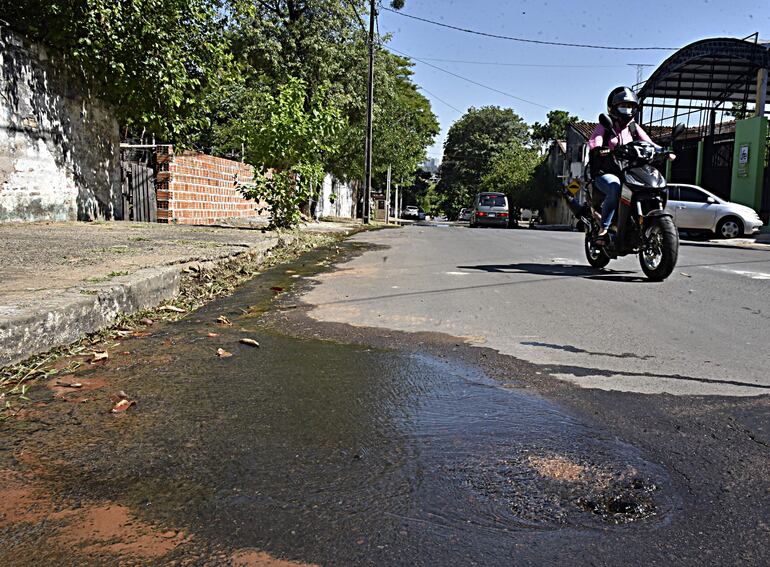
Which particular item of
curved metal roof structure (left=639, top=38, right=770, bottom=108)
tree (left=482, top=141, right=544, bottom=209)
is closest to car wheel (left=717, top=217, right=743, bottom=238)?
curved metal roof structure (left=639, top=38, right=770, bottom=108)

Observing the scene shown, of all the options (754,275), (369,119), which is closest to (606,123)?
(754,275)

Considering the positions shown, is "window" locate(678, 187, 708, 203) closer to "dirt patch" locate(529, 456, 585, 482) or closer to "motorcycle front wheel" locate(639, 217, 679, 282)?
"motorcycle front wheel" locate(639, 217, 679, 282)

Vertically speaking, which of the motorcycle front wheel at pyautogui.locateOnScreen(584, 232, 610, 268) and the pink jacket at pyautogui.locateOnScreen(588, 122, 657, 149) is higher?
the pink jacket at pyautogui.locateOnScreen(588, 122, 657, 149)

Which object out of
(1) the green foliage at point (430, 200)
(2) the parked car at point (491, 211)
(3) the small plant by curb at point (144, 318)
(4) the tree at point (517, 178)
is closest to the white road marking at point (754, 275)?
(3) the small plant by curb at point (144, 318)

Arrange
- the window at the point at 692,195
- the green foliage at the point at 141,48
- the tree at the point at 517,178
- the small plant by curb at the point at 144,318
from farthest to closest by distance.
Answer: the tree at the point at 517,178 → the window at the point at 692,195 → the green foliage at the point at 141,48 → the small plant by curb at the point at 144,318

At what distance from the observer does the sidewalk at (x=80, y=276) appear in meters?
3.67

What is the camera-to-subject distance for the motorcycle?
7469mm

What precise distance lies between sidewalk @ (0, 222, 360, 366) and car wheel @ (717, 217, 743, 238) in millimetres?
15059

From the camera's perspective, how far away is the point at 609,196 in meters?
8.09

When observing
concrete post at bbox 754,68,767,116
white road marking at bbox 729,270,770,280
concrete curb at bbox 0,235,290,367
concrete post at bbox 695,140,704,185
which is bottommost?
white road marking at bbox 729,270,770,280

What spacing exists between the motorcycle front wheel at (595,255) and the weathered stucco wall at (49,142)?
8.48 metres

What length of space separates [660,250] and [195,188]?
38.2 ft

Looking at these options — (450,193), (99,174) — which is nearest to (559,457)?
(99,174)

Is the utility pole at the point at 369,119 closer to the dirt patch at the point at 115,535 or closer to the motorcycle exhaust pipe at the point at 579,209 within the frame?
the motorcycle exhaust pipe at the point at 579,209
